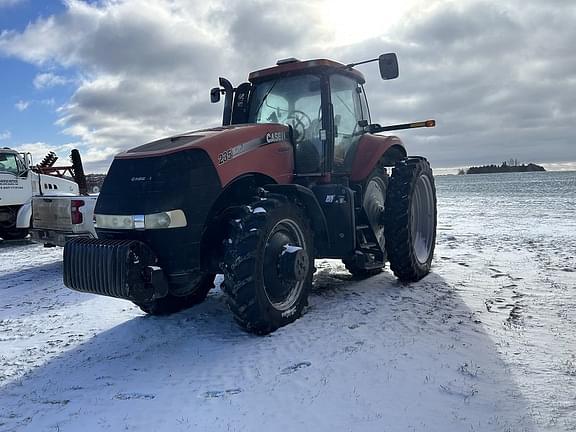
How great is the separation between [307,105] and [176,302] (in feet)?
9.00

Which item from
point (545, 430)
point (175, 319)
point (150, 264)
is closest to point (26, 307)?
point (175, 319)

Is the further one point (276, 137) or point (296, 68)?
point (296, 68)

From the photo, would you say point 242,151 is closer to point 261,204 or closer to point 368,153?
point 261,204

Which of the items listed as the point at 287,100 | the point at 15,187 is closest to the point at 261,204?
the point at 287,100

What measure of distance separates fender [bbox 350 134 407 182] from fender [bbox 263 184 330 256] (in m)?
1.12

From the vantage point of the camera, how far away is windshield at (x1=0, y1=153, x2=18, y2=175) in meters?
13.6

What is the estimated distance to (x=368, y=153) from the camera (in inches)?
256

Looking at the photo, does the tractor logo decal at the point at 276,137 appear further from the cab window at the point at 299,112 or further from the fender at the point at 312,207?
the fender at the point at 312,207

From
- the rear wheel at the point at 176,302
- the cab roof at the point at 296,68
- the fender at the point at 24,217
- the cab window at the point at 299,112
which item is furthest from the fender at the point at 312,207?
the fender at the point at 24,217

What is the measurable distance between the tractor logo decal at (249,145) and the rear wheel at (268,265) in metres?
0.54

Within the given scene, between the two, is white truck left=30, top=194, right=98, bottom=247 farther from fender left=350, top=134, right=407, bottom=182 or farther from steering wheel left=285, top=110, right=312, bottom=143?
fender left=350, top=134, right=407, bottom=182

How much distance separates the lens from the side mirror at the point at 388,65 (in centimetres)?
579

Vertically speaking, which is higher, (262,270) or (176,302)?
(262,270)

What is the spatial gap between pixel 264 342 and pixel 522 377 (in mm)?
2070
